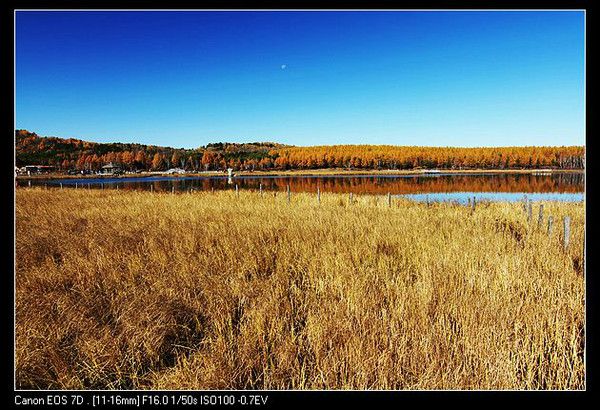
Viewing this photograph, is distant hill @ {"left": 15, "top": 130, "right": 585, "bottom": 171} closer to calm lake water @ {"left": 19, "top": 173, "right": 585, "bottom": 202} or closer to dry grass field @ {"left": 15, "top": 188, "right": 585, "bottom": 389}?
calm lake water @ {"left": 19, "top": 173, "right": 585, "bottom": 202}

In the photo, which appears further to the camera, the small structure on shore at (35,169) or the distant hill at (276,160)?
the distant hill at (276,160)

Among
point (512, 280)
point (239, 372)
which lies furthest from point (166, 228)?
point (512, 280)

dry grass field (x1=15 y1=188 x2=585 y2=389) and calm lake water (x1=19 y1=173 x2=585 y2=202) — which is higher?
calm lake water (x1=19 y1=173 x2=585 y2=202)

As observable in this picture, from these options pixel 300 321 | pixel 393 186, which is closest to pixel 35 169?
pixel 393 186

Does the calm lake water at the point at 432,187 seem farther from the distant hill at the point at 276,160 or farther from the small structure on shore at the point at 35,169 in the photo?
the distant hill at the point at 276,160

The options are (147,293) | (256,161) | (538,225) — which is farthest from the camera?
(256,161)

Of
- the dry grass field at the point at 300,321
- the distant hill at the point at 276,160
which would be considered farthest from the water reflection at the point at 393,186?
the distant hill at the point at 276,160

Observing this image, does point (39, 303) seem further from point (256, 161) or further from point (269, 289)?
point (256, 161)

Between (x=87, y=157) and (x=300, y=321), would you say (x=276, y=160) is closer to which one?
(x=87, y=157)

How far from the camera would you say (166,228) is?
9.16 meters

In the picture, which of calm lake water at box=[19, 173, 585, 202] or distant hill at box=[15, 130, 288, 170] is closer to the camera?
calm lake water at box=[19, 173, 585, 202]

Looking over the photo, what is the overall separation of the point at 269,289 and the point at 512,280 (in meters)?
3.33

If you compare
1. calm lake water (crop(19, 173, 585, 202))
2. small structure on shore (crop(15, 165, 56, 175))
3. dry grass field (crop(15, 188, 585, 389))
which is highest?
small structure on shore (crop(15, 165, 56, 175))

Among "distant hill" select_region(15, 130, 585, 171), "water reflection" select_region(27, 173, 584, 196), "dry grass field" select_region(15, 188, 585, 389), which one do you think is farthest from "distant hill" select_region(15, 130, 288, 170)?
"dry grass field" select_region(15, 188, 585, 389)
